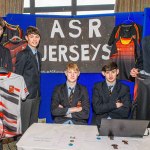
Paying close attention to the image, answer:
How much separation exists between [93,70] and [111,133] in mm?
1659

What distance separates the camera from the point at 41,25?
3.34 meters

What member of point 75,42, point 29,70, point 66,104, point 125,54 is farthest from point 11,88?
point 125,54

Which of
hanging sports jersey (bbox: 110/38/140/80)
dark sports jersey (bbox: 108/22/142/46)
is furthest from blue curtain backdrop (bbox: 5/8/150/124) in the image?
hanging sports jersey (bbox: 110/38/140/80)

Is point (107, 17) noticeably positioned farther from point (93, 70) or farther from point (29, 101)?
point (29, 101)

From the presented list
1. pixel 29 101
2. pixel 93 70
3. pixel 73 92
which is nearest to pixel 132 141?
pixel 73 92

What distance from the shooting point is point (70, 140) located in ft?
5.31

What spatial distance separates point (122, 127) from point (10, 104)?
1198mm

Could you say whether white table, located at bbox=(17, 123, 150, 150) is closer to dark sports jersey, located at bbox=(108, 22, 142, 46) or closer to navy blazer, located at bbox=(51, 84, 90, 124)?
navy blazer, located at bbox=(51, 84, 90, 124)

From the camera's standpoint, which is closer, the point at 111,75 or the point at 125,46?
the point at 111,75

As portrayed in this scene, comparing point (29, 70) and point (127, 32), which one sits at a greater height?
point (127, 32)

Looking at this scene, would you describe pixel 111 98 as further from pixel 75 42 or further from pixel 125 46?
pixel 75 42

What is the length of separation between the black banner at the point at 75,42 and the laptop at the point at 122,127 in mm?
1659

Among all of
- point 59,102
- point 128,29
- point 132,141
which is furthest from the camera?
point 128,29

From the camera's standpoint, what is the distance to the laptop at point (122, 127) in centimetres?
163
